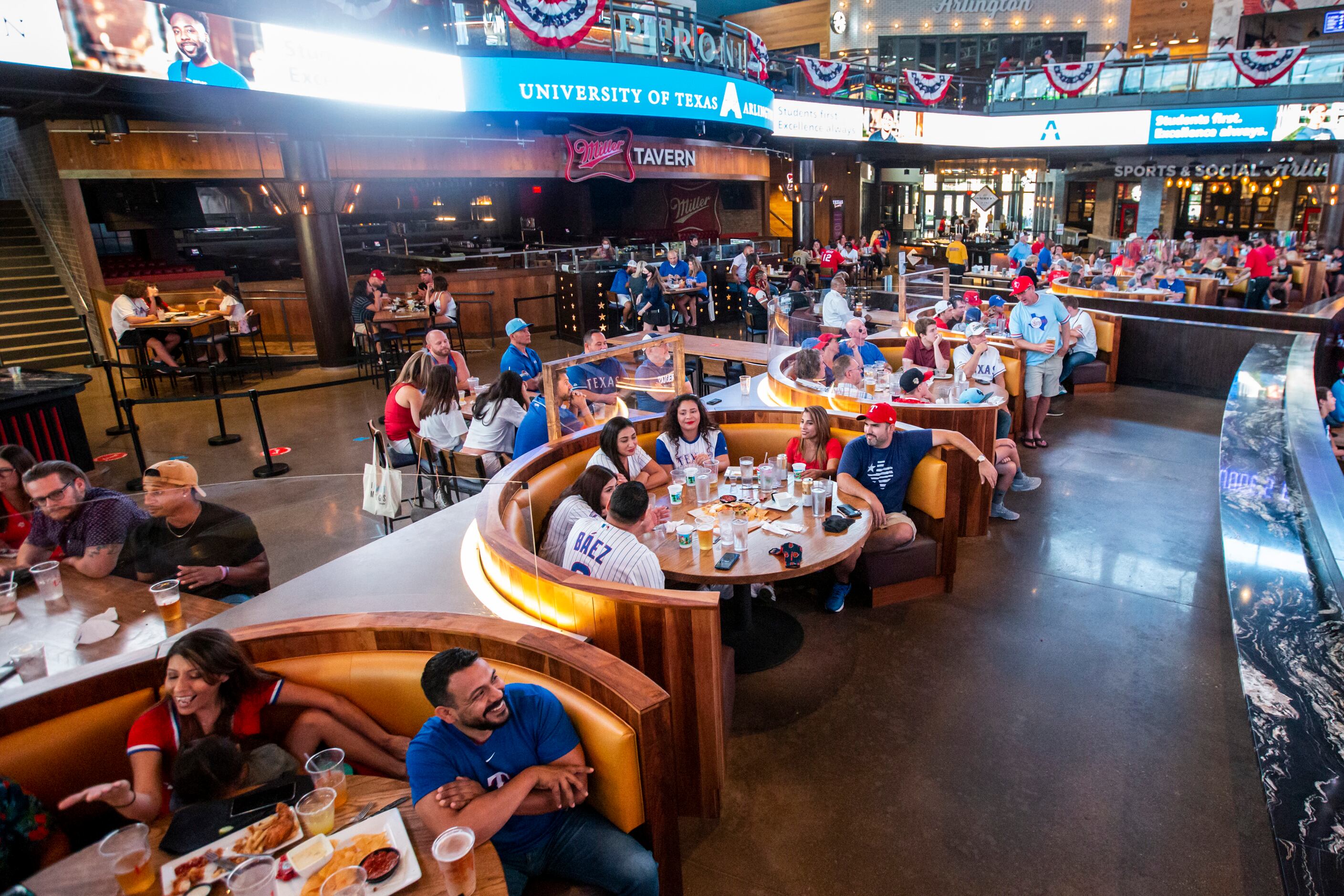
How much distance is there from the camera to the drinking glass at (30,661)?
2.88 m

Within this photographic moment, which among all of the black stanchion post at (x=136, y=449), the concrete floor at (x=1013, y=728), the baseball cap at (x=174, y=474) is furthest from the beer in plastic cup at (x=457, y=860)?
the black stanchion post at (x=136, y=449)

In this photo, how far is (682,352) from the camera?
19.1 ft

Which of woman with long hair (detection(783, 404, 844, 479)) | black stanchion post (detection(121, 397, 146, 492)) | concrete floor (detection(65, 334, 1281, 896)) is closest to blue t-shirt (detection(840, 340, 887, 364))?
concrete floor (detection(65, 334, 1281, 896))

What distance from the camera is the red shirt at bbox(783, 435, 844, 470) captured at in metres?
4.86

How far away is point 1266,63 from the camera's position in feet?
53.7

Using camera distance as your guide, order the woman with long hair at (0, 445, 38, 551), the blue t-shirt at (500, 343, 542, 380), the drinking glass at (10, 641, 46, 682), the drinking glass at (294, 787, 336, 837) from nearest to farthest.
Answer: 1. the drinking glass at (294, 787, 336, 837)
2. the drinking glass at (10, 641, 46, 682)
3. the woman with long hair at (0, 445, 38, 551)
4. the blue t-shirt at (500, 343, 542, 380)

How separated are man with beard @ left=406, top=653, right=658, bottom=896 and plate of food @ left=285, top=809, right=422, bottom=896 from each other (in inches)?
3.9

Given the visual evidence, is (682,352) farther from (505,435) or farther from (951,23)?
(951,23)

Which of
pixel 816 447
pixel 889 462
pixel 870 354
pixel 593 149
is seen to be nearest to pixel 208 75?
pixel 593 149

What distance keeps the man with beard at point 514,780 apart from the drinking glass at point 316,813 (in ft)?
→ 0.75

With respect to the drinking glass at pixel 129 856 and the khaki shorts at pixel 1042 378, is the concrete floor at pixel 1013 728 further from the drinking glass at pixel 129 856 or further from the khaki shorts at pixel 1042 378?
the drinking glass at pixel 129 856

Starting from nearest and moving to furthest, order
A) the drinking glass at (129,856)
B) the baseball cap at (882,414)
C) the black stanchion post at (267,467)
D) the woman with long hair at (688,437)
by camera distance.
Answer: the drinking glass at (129,856)
the baseball cap at (882,414)
the woman with long hair at (688,437)
the black stanchion post at (267,467)

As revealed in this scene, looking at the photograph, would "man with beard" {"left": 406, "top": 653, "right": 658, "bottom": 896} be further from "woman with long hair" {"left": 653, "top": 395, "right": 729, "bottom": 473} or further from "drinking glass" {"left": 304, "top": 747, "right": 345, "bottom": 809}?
"woman with long hair" {"left": 653, "top": 395, "right": 729, "bottom": 473}

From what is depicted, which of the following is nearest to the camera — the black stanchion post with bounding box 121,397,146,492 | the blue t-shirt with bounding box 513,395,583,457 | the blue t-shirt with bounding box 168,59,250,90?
the blue t-shirt with bounding box 513,395,583,457
